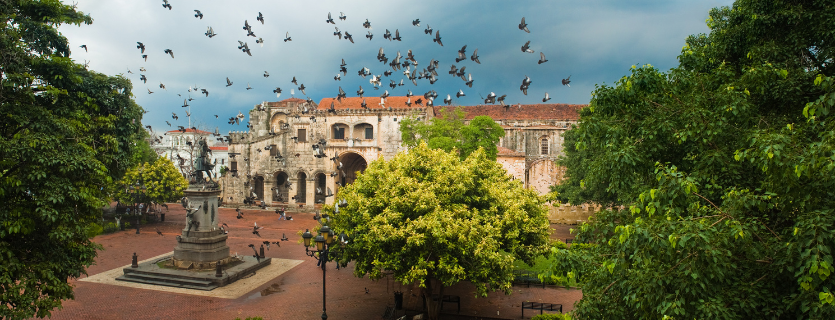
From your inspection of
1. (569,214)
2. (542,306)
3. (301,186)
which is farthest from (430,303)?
(301,186)

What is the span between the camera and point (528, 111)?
44.2 m

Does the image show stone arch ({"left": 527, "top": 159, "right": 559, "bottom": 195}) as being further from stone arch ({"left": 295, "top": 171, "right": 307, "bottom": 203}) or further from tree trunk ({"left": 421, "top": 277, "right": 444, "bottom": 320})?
tree trunk ({"left": 421, "top": 277, "right": 444, "bottom": 320})

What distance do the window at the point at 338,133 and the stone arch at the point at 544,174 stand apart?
18302 mm

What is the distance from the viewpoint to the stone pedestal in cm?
1752

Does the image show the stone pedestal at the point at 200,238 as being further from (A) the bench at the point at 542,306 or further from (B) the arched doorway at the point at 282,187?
(B) the arched doorway at the point at 282,187

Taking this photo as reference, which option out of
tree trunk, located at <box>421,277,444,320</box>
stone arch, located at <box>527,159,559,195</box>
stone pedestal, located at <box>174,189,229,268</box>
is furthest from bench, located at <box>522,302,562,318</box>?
stone arch, located at <box>527,159,559,195</box>

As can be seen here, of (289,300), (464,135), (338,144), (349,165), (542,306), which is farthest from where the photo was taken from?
(349,165)

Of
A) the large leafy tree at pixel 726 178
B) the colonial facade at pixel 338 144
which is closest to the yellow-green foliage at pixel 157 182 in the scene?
the colonial facade at pixel 338 144

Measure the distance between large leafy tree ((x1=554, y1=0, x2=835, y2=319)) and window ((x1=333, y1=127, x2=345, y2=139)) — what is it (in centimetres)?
3447

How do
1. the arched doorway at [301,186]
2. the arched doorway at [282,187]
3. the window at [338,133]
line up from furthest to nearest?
the arched doorway at [282,187] → the arched doorway at [301,186] → the window at [338,133]

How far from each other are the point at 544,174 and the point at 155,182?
32.1 m

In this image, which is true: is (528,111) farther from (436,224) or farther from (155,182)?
(436,224)

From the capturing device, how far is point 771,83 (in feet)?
21.3

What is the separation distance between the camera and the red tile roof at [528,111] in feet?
141
